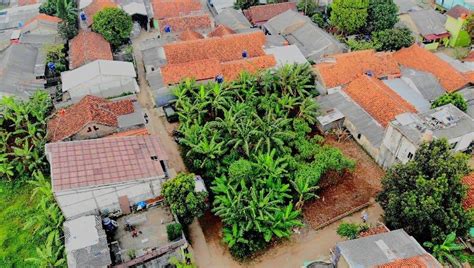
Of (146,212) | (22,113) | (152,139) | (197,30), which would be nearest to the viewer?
(146,212)

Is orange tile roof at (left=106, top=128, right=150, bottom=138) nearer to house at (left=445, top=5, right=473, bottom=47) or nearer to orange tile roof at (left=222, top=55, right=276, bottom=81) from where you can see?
orange tile roof at (left=222, top=55, right=276, bottom=81)

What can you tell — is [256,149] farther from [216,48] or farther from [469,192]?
[216,48]

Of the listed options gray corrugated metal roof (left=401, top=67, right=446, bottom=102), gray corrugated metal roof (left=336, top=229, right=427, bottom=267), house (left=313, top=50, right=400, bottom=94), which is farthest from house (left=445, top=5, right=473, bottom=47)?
gray corrugated metal roof (left=336, top=229, right=427, bottom=267)

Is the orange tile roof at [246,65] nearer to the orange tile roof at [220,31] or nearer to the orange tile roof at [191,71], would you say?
the orange tile roof at [191,71]

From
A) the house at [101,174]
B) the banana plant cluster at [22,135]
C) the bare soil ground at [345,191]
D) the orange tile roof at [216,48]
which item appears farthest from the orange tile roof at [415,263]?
the orange tile roof at [216,48]

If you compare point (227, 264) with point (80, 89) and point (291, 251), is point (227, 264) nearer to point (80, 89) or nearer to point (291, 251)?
point (291, 251)

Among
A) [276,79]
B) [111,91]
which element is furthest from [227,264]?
[111,91]
